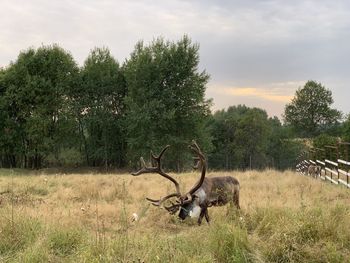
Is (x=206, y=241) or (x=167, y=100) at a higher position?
(x=167, y=100)

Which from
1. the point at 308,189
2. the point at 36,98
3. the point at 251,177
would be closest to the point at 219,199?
the point at 308,189

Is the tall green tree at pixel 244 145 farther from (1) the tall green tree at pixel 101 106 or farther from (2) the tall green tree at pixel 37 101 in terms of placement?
(2) the tall green tree at pixel 37 101

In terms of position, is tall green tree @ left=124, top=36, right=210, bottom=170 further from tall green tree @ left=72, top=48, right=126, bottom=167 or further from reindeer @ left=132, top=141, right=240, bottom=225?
reindeer @ left=132, top=141, right=240, bottom=225

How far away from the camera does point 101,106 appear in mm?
36844

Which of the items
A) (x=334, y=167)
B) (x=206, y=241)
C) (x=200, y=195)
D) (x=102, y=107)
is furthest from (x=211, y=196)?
(x=102, y=107)

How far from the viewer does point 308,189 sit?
12742 millimetres

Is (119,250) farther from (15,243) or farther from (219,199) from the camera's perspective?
(219,199)

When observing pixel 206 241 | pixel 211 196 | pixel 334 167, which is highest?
pixel 211 196

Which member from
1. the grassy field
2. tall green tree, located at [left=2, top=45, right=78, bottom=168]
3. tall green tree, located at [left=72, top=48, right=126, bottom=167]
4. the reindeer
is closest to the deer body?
the reindeer

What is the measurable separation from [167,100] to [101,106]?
6.99m

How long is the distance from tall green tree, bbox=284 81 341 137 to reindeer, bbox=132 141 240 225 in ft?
203

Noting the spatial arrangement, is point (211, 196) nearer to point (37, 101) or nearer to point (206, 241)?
point (206, 241)

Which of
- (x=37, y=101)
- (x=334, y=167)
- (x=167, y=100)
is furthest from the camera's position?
(x=37, y=101)

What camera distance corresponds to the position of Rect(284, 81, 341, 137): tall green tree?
217 ft
